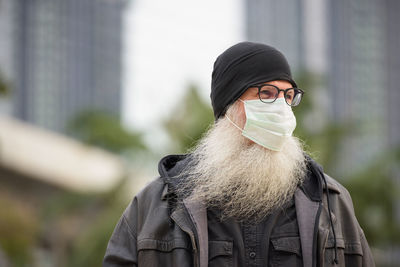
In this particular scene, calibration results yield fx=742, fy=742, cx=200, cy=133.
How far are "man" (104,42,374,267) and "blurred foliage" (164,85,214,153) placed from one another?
957cm

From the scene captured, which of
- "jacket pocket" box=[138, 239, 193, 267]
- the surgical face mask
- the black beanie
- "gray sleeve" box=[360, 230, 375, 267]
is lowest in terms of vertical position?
"gray sleeve" box=[360, 230, 375, 267]

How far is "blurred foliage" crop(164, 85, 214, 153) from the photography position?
13328 mm

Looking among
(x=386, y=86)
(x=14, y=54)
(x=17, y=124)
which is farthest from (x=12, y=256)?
(x=386, y=86)

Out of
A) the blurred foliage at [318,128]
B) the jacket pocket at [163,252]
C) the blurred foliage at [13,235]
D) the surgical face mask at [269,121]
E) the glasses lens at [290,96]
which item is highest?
the glasses lens at [290,96]

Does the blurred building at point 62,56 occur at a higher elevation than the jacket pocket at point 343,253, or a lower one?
lower

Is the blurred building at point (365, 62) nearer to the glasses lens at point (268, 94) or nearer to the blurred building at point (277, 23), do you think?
the blurred building at point (277, 23)

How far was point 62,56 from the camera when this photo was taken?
202 ft

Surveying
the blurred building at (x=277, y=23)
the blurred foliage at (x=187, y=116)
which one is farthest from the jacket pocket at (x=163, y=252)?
Answer: the blurred building at (x=277, y=23)

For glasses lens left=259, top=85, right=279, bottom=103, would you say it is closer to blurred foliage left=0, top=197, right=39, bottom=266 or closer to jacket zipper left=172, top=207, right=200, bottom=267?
jacket zipper left=172, top=207, right=200, bottom=267

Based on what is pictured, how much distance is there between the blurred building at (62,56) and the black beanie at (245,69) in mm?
49639

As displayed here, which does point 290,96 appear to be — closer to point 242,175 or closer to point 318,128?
point 242,175

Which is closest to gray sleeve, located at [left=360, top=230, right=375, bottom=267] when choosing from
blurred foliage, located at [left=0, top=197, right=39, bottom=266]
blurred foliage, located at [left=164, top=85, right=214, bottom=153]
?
blurred foliage, located at [left=164, top=85, right=214, bottom=153]

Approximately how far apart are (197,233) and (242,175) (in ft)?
1.25

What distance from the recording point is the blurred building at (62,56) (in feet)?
184
